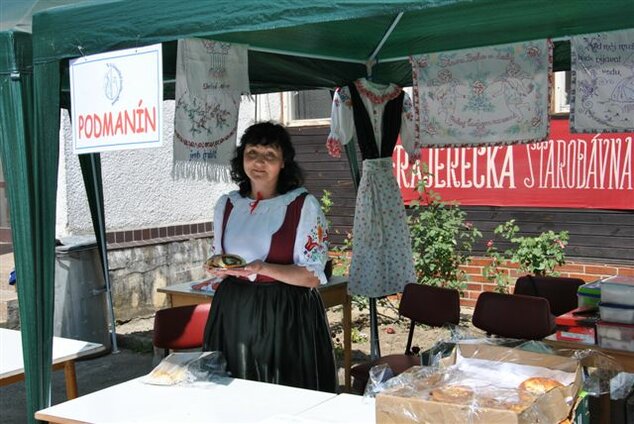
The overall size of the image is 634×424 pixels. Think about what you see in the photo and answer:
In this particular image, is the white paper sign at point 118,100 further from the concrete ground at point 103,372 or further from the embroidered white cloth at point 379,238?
the concrete ground at point 103,372

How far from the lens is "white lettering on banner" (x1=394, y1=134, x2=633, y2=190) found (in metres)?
6.64

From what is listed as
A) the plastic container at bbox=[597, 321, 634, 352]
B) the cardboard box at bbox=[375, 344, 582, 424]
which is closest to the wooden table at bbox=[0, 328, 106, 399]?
the cardboard box at bbox=[375, 344, 582, 424]

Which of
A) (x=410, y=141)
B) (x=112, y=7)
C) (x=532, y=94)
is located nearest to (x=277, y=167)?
(x=112, y=7)

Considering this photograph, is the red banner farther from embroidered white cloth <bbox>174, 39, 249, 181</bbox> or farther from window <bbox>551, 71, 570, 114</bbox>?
embroidered white cloth <bbox>174, 39, 249, 181</bbox>

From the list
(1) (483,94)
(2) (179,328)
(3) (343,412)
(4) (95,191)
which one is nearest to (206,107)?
(2) (179,328)

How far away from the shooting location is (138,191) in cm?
830

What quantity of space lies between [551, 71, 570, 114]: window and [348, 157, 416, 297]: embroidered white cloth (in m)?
2.41

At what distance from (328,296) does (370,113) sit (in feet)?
4.18

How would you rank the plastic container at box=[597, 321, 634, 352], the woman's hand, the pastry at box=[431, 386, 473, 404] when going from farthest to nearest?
the plastic container at box=[597, 321, 634, 352]
the woman's hand
the pastry at box=[431, 386, 473, 404]

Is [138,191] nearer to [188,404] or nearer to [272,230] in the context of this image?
[272,230]

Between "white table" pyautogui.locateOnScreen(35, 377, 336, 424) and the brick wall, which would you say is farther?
the brick wall

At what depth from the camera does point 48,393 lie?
334 centimetres

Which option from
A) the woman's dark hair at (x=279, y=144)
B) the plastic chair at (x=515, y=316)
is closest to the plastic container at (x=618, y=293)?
the plastic chair at (x=515, y=316)

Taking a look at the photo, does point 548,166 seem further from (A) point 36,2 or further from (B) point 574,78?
(A) point 36,2
